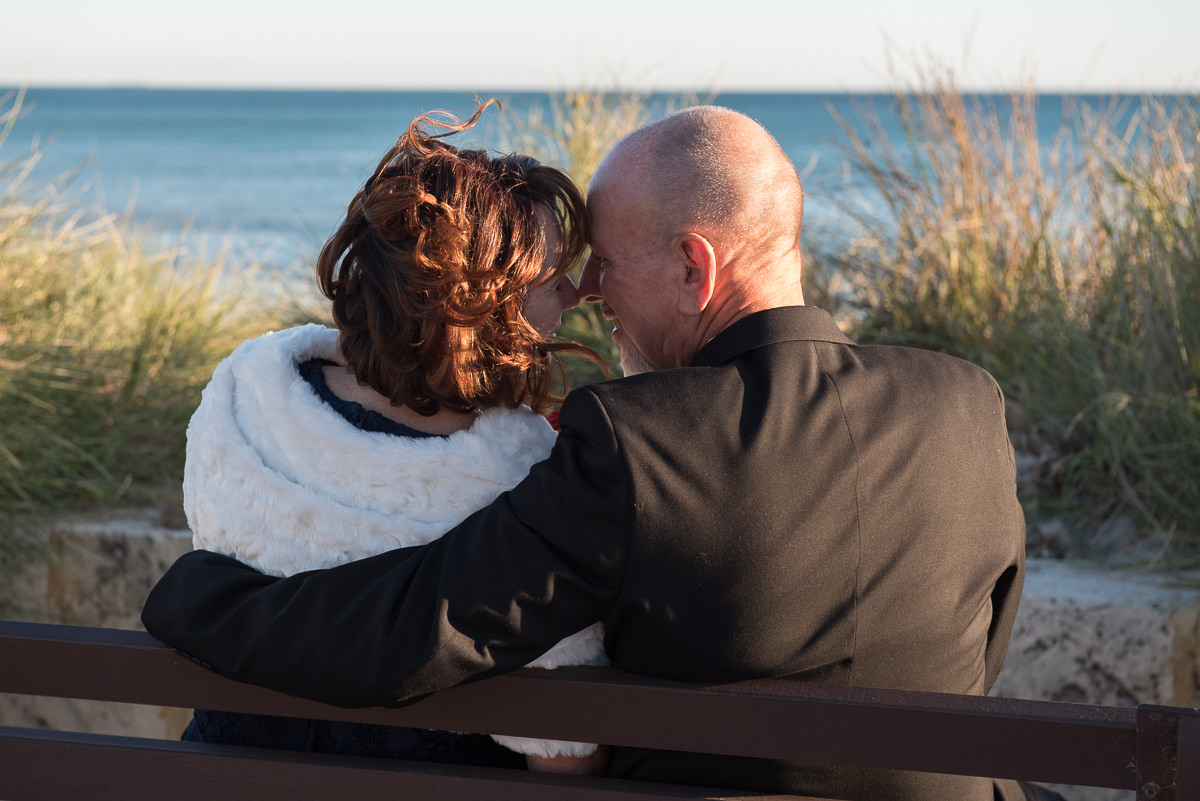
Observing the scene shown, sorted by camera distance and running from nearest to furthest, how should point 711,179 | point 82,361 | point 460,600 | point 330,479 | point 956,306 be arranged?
point 460,600 < point 330,479 < point 711,179 < point 82,361 < point 956,306

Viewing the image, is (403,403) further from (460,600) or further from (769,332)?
(769,332)

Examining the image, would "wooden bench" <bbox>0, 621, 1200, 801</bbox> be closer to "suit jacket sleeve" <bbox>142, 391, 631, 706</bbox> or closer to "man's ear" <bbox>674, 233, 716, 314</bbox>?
"suit jacket sleeve" <bbox>142, 391, 631, 706</bbox>

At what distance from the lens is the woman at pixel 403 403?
1.55 metres

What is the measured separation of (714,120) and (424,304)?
65 centimetres

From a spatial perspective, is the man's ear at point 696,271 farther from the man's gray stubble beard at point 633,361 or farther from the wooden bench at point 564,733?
the wooden bench at point 564,733

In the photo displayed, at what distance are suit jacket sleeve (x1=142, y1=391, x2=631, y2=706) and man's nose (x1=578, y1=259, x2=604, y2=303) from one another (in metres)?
0.67

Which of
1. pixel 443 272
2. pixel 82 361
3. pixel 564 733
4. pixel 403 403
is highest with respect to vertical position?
pixel 443 272

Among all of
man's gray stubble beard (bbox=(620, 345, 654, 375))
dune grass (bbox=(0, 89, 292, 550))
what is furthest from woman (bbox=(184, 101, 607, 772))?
dune grass (bbox=(0, 89, 292, 550))

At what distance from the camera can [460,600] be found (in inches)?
53.4

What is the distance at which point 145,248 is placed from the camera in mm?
6891

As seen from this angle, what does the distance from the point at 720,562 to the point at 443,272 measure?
23.7 inches

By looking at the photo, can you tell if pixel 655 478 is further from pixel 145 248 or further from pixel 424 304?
pixel 145 248

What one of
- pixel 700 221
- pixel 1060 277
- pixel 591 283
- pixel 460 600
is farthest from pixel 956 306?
pixel 460 600

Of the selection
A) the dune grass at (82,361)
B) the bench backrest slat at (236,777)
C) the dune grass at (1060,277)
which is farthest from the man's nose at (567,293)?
the dune grass at (82,361)
